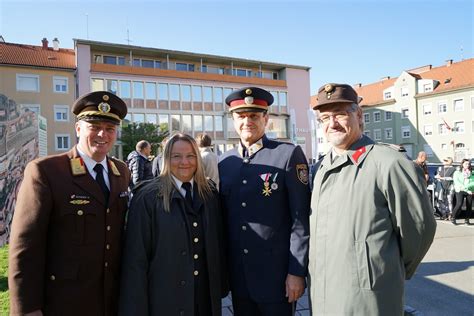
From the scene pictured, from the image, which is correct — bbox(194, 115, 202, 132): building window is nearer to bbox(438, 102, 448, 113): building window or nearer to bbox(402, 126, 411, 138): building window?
bbox(402, 126, 411, 138): building window

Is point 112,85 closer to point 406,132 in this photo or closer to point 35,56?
point 35,56

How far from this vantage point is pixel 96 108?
2.64 metres

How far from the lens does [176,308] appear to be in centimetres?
242

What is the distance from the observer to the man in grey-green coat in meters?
2.22

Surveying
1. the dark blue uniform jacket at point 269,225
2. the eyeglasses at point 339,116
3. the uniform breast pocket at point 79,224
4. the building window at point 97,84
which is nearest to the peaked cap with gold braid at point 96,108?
the uniform breast pocket at point 79,224

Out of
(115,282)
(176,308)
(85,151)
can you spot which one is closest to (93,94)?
(85,151)

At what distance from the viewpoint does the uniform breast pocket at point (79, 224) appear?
7.57 ft

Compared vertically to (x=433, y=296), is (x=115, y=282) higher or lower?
higher

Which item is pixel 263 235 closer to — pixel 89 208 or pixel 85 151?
pixel 89 208

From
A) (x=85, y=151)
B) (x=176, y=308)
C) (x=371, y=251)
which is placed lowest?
(x=176, y=308)

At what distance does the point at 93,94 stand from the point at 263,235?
166 cm

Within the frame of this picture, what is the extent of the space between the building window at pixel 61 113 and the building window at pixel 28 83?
2740 millimetres

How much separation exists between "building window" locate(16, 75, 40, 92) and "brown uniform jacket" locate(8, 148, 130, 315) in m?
39.1

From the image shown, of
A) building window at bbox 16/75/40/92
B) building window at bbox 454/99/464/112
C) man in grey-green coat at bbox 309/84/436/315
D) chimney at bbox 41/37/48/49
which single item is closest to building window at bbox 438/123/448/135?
building window at bbox 454/99/464/112
